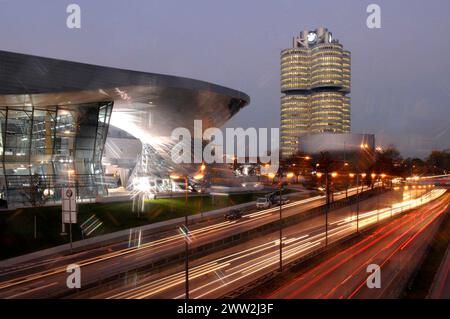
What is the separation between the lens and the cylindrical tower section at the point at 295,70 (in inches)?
7244

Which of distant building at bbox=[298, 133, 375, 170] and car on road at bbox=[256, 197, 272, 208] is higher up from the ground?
distant building at bbox=[298, 133, 375, 170]

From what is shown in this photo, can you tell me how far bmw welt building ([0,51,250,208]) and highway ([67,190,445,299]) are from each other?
56.3ft

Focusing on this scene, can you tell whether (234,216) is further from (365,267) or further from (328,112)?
(328,112)

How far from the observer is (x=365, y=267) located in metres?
22.0

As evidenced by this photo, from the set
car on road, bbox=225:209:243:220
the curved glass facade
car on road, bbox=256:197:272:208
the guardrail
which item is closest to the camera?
the guardrail

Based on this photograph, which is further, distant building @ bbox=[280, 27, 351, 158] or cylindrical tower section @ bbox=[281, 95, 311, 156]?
cylindrical tower section @ bbox=[281, 95, 311, 156]

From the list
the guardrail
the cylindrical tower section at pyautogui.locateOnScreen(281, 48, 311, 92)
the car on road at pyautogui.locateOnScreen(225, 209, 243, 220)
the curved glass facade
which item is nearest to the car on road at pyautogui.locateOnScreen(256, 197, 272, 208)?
the guardrail

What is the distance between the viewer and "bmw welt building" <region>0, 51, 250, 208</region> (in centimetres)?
3778

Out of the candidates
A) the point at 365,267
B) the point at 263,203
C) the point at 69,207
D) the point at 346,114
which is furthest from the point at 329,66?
the point at 365,267

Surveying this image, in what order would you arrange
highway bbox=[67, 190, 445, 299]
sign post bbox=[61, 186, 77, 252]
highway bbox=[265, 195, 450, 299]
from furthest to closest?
sign post bbox=[61, 186, 77, 252], highway bbox=[265, 195, 450, 299], highway bbox=[67, 190, 445, 299]

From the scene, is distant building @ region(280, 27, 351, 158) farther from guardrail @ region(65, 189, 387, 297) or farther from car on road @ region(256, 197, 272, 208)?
guardrail @ region(65, 189, 387, 297)

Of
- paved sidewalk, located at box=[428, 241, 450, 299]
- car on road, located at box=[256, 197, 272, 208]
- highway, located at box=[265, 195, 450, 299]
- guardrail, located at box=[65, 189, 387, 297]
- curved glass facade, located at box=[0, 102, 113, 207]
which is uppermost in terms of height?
curved glass facade, located at box=[0, 102, 113, 207]

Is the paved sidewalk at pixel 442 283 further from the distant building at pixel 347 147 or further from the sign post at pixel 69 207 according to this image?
the distant building at pixel 347 147

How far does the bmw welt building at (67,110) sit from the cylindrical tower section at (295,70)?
5223 inches
